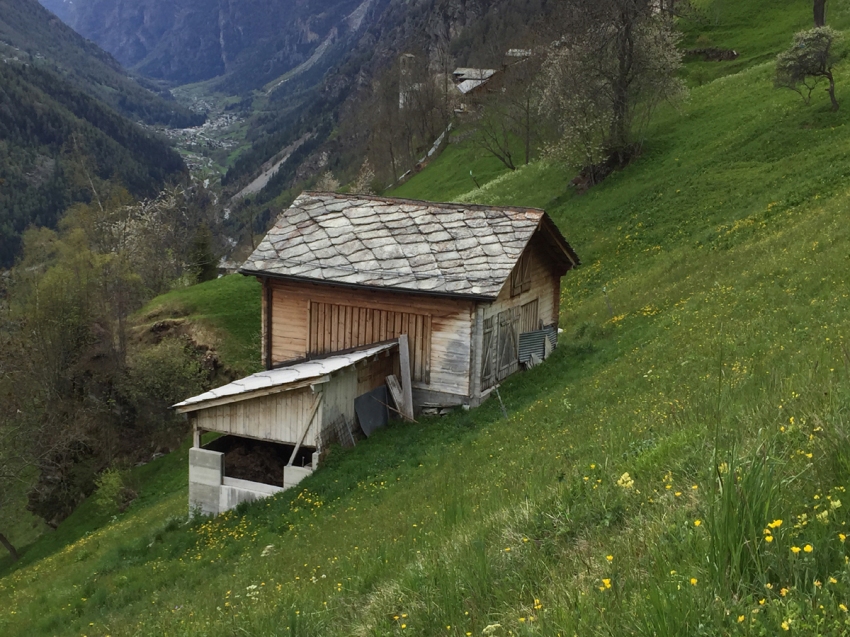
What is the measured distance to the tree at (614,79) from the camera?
1516 inches

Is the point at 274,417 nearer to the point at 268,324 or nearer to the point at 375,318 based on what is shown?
the point at 375,318

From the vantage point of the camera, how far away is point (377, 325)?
→ 22.0m

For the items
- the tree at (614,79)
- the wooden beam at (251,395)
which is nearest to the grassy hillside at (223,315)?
the wooden beam at (251,395)

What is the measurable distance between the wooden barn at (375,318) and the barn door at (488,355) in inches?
2.5

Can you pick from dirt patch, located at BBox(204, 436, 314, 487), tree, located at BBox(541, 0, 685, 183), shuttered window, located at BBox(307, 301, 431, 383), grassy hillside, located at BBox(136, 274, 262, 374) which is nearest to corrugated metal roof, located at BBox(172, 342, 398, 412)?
shuttered window, located at BBox(307, 301, 431, 383)

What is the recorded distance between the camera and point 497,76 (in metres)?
87.8

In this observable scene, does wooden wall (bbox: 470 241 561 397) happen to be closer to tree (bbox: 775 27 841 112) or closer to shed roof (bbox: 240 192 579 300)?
shed roof (bbox: 240 192 579 300)

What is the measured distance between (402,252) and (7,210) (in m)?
159

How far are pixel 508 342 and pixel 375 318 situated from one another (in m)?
4.40

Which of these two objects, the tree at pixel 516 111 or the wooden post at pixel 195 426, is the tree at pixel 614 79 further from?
the wooden post at pixel 195 426

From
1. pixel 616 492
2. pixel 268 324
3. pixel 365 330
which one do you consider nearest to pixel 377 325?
pixel 365 330

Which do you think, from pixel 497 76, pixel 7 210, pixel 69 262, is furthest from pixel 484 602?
pixel 7 210

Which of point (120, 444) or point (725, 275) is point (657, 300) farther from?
point (120, 444)

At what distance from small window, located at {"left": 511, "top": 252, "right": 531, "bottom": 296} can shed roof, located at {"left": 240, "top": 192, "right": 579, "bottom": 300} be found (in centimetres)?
117
